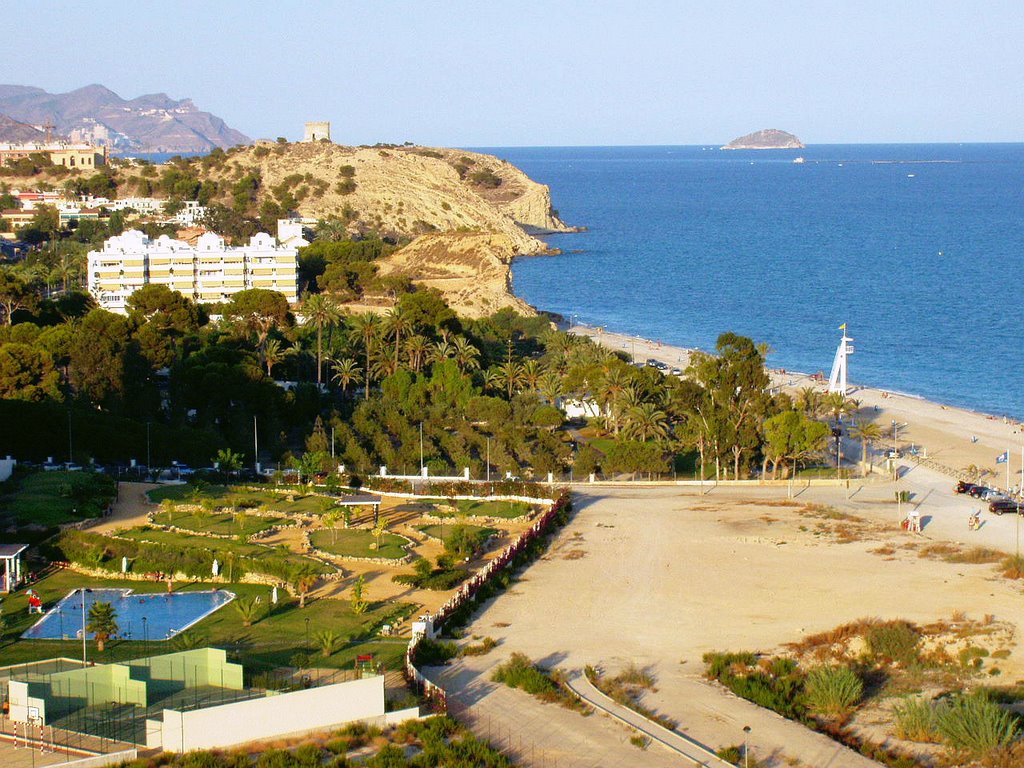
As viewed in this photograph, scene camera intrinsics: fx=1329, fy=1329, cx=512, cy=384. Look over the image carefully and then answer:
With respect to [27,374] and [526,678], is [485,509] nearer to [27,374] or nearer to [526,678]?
[526,678]

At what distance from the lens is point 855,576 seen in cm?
3575

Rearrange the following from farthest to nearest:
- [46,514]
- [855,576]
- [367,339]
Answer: [367,339] < [46,514] < [855,576]

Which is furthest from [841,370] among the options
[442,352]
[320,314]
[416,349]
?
[320,314]

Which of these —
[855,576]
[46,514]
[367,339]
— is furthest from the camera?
[367,339]

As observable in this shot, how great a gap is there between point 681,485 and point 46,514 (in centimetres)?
2194

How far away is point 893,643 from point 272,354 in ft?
126

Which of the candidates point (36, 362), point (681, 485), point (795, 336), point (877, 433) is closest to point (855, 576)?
point (681, 485)

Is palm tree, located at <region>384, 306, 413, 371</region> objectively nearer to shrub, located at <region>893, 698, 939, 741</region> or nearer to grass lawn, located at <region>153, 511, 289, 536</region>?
grass lawn, located at <region>153, 511, 289, 536</region>

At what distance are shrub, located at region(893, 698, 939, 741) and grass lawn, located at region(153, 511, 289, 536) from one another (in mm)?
20383

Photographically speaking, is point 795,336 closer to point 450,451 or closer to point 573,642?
point 450,451

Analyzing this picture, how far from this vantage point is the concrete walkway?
23875 mm

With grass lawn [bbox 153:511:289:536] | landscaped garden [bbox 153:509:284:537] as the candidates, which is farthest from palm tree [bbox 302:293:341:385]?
grass lawn [bbox 153:511:289:536]

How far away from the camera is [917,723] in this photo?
2550 cm

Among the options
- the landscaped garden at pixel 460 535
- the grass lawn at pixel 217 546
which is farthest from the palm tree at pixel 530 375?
the grass lawn at pixel 217 546
